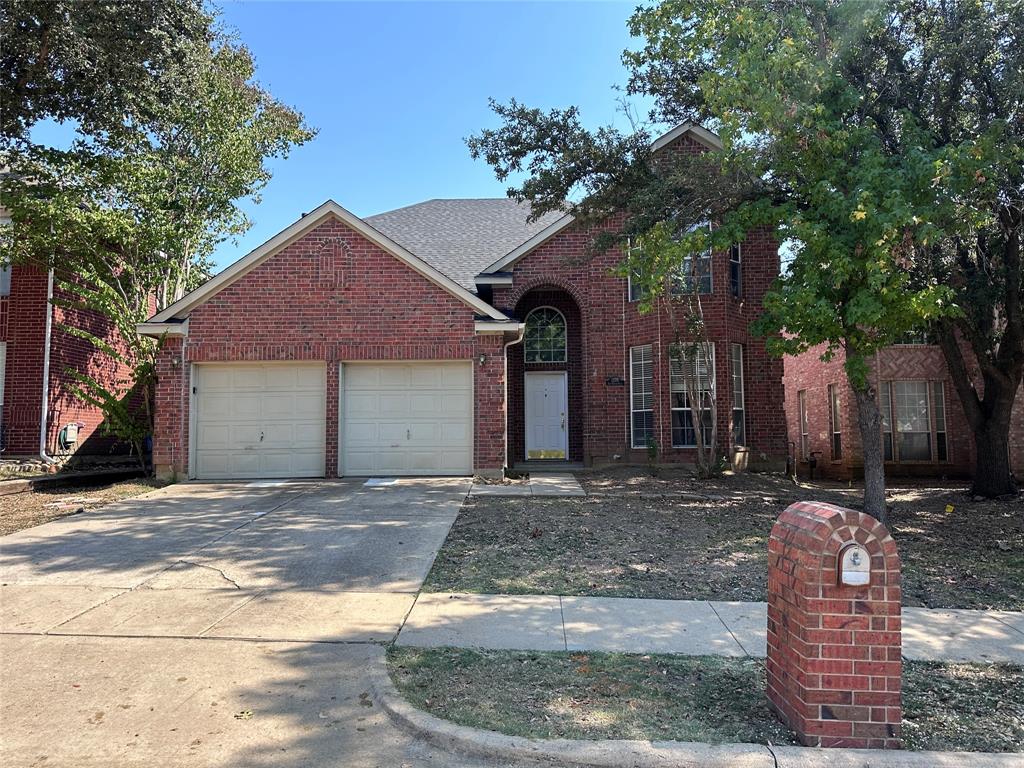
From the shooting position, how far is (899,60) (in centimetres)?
994

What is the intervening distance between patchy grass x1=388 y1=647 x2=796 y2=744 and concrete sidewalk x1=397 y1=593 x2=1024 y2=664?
224 mm

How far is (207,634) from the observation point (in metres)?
4.90

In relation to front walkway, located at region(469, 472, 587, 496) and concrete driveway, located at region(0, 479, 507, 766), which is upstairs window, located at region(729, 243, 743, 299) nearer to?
front walkway, located at region(469, 472, 587, 496)

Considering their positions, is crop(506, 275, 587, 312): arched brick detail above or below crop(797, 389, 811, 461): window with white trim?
above

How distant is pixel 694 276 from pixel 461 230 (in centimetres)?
758

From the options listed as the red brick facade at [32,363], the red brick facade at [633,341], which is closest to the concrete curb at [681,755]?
the red brick facade at [633,341]

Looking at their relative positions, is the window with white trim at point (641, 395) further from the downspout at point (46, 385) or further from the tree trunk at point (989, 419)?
the downspout at point (46, 385)

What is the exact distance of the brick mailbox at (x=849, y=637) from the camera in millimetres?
3387

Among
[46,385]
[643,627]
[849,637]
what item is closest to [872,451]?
[643,627]

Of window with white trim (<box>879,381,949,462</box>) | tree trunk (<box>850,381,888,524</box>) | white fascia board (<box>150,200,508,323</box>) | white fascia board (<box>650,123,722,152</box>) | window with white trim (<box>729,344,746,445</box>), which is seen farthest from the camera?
window with white trim (<box>879,381,949,462</box>)

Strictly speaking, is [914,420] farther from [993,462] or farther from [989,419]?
[993,462]

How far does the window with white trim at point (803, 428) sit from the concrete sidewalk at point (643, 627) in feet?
53.0

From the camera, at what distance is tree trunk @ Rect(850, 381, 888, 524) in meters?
9.43

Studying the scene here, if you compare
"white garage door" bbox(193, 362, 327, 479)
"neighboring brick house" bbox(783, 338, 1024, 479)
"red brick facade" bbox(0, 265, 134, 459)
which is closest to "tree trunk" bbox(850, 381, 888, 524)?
"neighboring brick house" bbox(783, 338, 1024, 479)
